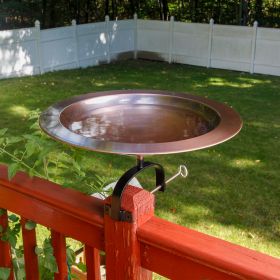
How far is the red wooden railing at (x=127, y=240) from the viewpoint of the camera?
3.79 ft

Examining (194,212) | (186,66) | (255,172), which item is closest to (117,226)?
(194,212)

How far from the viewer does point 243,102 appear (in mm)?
8359

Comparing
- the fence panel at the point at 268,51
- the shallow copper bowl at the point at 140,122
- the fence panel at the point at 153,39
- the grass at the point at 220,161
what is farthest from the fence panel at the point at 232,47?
the shallow copper bowl at the point at 140,122

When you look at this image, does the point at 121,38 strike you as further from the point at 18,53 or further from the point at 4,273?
the point at 4,273

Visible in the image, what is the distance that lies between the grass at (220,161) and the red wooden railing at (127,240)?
101 inches

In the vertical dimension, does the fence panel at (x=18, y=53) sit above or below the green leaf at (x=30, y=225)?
below

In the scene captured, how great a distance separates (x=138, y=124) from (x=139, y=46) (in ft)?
39.5

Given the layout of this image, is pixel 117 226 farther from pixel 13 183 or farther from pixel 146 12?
pixel 146 12

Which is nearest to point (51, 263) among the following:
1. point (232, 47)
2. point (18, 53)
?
point (18, 53)

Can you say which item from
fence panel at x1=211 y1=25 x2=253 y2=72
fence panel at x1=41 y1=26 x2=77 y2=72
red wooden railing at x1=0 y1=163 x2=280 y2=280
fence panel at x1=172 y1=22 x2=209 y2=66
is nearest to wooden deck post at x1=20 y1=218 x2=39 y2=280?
red wooden railing at x1=0 y1=163 x2=280 y2=280

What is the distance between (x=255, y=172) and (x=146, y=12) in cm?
1092

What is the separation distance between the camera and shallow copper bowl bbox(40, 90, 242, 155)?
1282 mm

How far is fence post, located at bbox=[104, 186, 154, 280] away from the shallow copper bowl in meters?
0.16

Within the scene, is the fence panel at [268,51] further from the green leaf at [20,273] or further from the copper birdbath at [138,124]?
the green leaf at [20,273]
